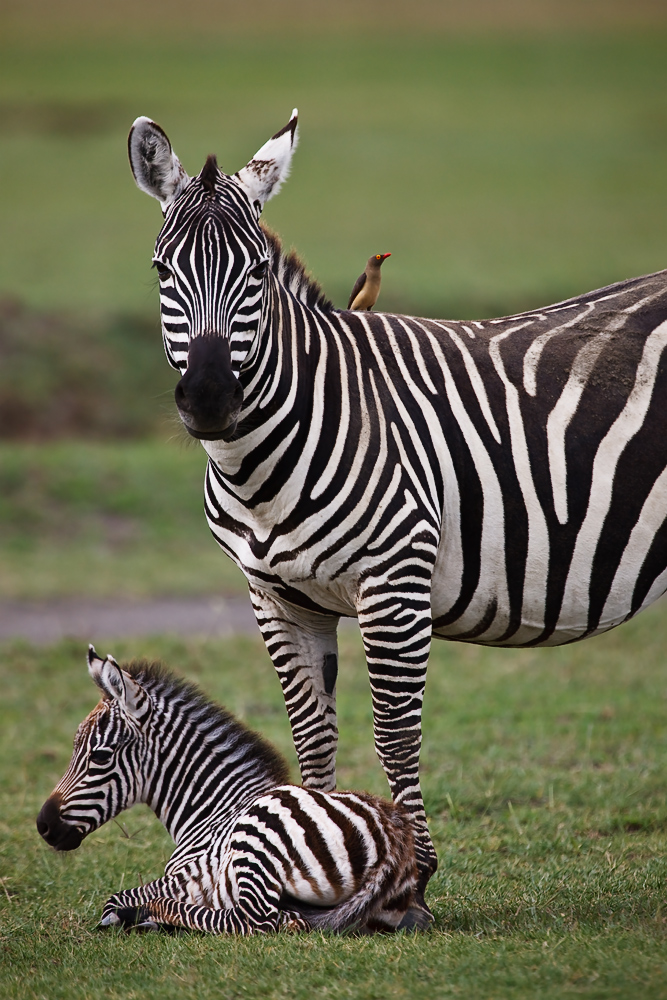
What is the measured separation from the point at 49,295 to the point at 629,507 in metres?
17.8

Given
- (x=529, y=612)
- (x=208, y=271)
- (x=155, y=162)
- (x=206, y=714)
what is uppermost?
(x=155, y=162)

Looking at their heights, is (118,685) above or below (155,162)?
below

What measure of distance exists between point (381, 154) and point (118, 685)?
109ft

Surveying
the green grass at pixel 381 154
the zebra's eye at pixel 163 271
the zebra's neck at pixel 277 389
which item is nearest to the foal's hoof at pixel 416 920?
the zebra's neck at pixel 277 389

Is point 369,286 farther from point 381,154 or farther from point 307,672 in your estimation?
point 381,154

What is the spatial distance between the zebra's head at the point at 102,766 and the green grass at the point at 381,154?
15.9 m

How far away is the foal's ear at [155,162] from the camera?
14.5 feet

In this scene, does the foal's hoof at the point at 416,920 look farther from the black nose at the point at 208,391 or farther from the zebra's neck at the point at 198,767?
the black nose at the point at 208,391

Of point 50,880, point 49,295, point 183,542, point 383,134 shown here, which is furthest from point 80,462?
point 383,134

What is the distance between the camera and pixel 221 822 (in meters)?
5.03

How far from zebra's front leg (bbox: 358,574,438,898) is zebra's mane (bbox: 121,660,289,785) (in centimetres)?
75

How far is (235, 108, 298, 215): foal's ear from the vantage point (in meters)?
4.64

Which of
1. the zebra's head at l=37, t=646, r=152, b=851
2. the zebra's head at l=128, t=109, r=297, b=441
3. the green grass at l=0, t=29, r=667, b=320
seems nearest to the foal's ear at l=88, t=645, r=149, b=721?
the zebra's head at l=37, t=646, r=152, b=851

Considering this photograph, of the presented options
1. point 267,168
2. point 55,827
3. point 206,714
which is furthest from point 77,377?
point 267,168
